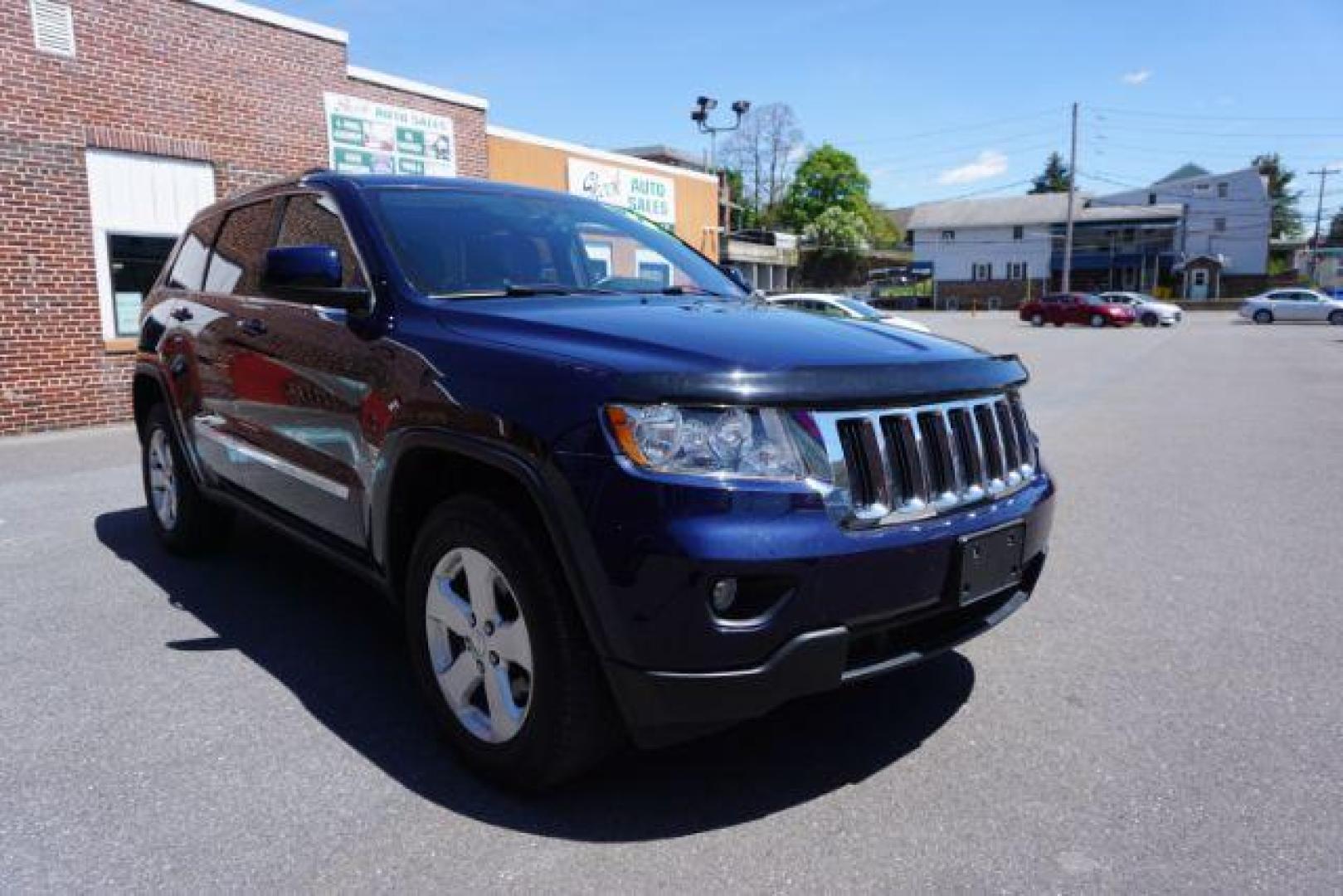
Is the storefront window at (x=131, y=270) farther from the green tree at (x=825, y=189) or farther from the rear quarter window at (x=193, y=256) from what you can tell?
the green tree at (x=825, y=189)

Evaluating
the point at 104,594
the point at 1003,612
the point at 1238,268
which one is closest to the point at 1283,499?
the point at 1003,612

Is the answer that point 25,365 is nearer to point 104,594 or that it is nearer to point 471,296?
point 104,594

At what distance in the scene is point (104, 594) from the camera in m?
4.52

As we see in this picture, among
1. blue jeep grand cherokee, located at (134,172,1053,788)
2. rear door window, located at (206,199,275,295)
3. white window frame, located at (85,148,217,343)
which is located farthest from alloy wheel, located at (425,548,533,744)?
white window frame, located at (85,148,217,343)

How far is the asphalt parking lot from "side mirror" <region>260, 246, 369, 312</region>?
4.57 feet

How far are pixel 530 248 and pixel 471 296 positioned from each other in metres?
0.59

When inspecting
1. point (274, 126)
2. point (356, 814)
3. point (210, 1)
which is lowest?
point (356, 814)

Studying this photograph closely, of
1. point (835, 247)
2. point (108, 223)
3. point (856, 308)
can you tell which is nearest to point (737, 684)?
point (108, 223)

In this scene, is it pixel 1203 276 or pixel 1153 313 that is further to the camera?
pixel 1203 276

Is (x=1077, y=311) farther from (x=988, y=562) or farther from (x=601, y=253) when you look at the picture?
(x=988, y=562)

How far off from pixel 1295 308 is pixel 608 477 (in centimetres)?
4615

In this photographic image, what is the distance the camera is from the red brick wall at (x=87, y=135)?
996 centimetres

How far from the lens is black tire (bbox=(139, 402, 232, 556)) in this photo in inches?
192

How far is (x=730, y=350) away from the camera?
2479mm
